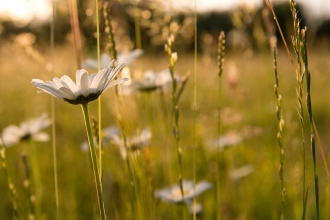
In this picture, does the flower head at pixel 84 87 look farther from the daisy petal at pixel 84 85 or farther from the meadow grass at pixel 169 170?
the meadow grass at pixel 169 170

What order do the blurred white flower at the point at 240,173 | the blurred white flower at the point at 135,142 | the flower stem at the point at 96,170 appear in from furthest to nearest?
the blurred white flower at the point at 240,173 → the blurred white flower at the point at 135,142 → the flower stem at the point at 96,170

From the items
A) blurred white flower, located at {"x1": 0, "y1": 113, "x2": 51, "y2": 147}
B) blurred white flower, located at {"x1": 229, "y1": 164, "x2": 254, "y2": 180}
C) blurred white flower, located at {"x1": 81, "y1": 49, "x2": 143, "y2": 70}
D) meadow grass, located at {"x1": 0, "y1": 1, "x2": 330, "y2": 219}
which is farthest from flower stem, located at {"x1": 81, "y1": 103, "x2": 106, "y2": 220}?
blurred white flower, located at {"x1": 229, "y1": 164, "x2": 254, "y2": 180}

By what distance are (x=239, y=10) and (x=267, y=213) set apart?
644mm

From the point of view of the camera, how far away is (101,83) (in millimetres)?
564

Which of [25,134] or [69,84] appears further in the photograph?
[25,134]

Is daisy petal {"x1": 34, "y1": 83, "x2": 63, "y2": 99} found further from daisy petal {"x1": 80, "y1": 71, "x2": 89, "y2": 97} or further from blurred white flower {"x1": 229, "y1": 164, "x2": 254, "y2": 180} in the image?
blurred white flower {"x1": 229, "y1": 164, "x2": 254, "y2": 180}

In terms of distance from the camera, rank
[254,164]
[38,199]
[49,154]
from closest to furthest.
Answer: [38,199]
[254,164]
[49,154]

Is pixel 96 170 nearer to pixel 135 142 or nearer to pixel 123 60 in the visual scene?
pixel 135 142

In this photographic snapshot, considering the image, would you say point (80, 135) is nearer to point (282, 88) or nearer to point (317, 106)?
point (317, 106)

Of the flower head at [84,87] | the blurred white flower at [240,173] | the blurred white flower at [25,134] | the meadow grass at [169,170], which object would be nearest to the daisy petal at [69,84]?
the flower head at [84,87]

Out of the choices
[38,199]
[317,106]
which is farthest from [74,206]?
[317,106]

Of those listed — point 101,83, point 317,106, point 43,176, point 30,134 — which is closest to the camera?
point 101,83

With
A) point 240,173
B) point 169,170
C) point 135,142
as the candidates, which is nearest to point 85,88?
point 135,142

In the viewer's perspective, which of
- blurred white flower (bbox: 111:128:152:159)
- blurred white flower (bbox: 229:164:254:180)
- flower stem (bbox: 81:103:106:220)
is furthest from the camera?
blurred white flower (bbox: 229:164:254:180)
